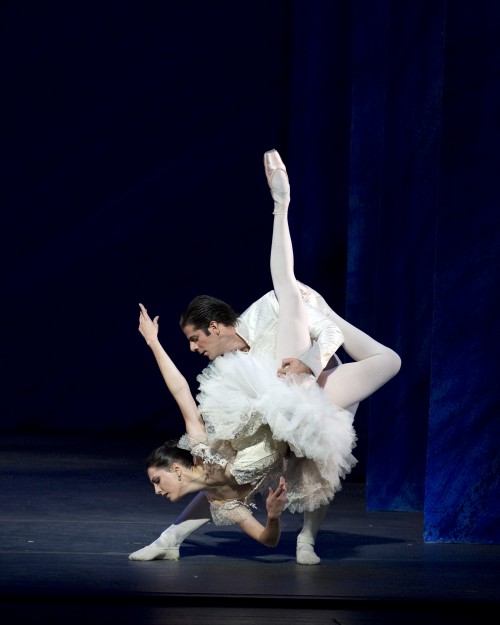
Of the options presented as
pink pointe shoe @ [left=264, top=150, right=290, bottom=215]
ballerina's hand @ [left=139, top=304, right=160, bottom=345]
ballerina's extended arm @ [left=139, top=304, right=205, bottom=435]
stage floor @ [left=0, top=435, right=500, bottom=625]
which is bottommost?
stage floor @ [left=0, top=435, right=500, bottom=625]

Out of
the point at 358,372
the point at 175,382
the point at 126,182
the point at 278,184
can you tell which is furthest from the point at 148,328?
the point at 126,182

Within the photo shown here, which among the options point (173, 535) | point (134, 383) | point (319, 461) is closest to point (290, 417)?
point (319, 461)

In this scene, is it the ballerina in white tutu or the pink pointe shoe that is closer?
the ballerina in white tutu

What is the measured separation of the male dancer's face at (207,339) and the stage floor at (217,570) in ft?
2.30

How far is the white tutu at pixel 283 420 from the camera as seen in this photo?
4383 mm

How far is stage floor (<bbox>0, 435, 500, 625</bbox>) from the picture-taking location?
3766 millimetres

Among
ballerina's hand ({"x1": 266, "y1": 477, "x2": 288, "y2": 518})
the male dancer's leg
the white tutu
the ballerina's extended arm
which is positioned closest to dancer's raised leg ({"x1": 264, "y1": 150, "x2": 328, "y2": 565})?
the white tutu

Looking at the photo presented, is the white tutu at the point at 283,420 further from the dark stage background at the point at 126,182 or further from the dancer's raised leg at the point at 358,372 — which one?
the dark stage background at the point at 126,182


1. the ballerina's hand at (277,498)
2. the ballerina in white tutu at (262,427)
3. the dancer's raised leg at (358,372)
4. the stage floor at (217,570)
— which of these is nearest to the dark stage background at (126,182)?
the stage floor at (217,570)

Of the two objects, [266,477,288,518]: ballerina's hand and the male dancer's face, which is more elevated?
the male dancer's face

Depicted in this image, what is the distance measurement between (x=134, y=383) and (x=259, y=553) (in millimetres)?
5856

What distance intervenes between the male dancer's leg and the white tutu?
0.93 feet

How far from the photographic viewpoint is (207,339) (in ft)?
15.3

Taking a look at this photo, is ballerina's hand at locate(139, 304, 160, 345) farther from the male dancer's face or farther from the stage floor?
the stage floor
